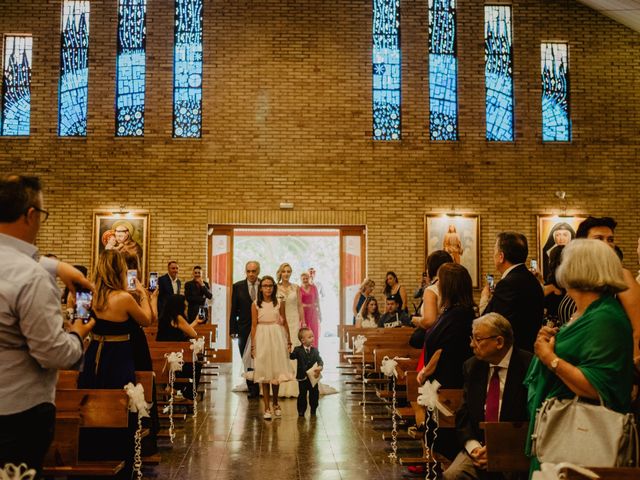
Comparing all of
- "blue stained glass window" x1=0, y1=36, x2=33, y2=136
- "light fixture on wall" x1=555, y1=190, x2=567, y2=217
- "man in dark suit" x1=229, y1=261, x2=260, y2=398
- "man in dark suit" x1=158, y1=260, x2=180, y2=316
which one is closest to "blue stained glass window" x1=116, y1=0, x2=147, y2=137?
"blue stained glass window" x1=0, y1=36, x2=33, y2=136

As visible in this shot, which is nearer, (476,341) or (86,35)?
(476,341)

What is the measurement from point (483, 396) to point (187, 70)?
40.2 feet

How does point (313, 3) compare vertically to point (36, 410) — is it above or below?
above

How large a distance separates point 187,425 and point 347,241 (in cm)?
739

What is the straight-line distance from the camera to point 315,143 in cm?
1454

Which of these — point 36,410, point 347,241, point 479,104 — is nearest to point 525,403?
point 36,410

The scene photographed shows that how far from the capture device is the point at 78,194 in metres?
14.3

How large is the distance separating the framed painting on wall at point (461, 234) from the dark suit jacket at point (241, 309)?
525 cm

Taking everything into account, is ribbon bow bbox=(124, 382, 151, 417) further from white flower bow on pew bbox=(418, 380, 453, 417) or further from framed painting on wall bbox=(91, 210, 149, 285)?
framed painting on wall bbox=(91, 210, 149, 285)

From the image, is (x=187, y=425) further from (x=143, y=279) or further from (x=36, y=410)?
(x=143, y=279)

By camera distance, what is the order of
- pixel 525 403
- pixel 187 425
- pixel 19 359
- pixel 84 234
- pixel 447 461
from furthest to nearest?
pixel 84 234 < pixel 187 425 < pixel 447 461 < pixel 525 403 < pixel 19 359

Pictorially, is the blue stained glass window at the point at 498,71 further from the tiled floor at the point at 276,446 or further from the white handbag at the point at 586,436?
the white handbag at the point at 586,436

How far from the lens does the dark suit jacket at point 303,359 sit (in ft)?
27.6

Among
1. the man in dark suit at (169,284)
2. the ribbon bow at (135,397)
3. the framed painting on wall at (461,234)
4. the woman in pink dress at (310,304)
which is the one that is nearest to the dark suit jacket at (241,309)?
the man in dark suit at (169,284)
